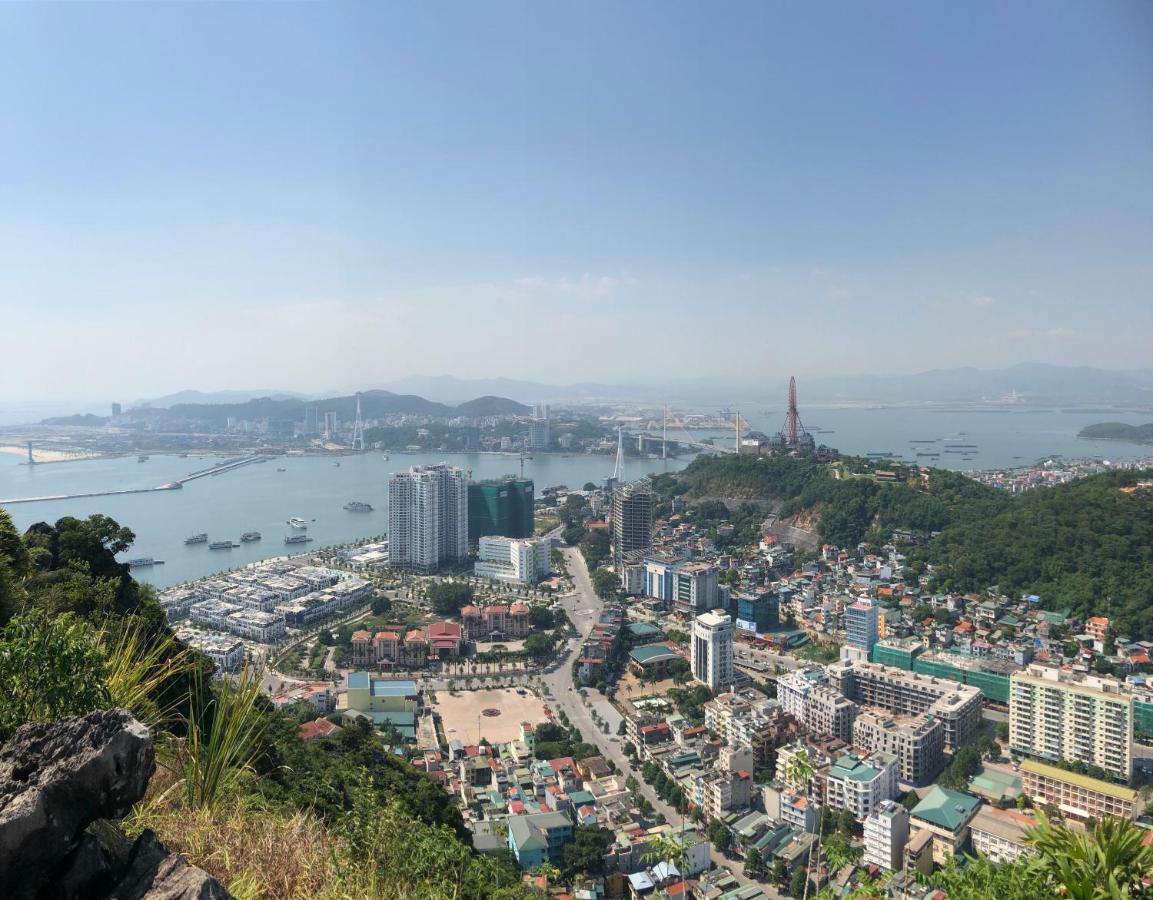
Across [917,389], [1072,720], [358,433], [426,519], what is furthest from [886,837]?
[917,389]

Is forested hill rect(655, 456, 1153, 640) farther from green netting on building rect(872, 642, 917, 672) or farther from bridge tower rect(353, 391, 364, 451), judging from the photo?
bridge tower rect(353, 391, 364, 451)

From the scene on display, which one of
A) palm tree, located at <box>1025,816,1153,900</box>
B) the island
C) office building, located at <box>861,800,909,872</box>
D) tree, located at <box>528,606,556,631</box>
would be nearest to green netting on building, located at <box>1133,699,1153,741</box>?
office building, located at <box>861,800,909,872</box>

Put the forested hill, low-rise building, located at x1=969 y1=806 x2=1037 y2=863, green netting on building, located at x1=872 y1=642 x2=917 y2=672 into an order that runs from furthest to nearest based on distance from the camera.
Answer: the forested hill < green netting on building, located at x1=872 y1=642 x2=917 y2=672 < low-rise building, located at x1=969 y1=806 x2=1037 y2=863

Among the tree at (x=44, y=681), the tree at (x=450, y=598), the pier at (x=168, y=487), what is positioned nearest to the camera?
the tree at (x=44, y=681)

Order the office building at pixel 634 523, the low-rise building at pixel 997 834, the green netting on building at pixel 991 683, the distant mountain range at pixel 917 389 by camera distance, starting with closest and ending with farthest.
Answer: the low-rise building at pixel 997 834, the green netting on building at pixel 991 683, the office building at pixel 634 523, the distant mountain range at pixel 917 389

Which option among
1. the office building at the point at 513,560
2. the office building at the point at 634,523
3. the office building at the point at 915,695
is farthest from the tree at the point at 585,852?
the office building at the point at 634,523

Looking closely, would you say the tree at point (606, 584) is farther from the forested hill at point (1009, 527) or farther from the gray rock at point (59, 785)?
the gray rock at point (59, 785)

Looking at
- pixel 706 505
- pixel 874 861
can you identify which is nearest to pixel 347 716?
pixel 874 861
